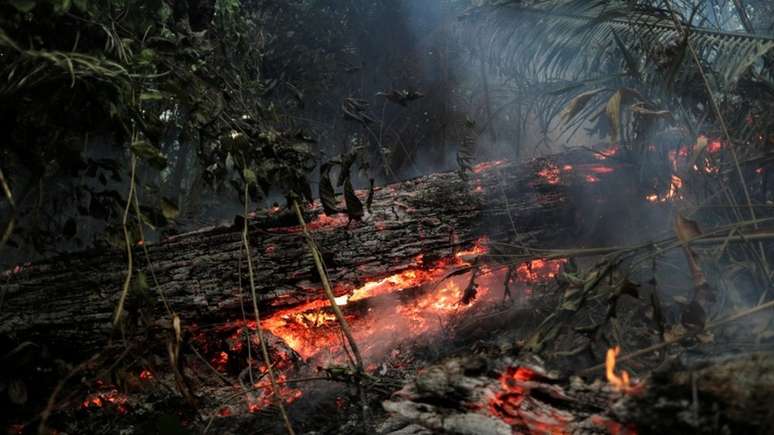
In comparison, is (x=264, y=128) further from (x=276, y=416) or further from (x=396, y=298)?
(x=396, y=298)

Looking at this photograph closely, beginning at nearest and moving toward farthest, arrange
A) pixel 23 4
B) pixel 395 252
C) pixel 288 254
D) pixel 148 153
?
pixel 23 4 < pixel 148 153 < pixel 288 254 < pixel 395 252

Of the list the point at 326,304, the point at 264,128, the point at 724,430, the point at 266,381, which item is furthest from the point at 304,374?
the point at 724,430

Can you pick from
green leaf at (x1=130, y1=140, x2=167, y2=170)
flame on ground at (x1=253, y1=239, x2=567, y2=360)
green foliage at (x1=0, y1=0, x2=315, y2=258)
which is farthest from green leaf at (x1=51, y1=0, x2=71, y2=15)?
flame on ground at (x1=253, y1=239, x2=567, y2=360)

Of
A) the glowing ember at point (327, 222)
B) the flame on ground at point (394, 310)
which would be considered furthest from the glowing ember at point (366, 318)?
the glowing ember at point (327, 222)

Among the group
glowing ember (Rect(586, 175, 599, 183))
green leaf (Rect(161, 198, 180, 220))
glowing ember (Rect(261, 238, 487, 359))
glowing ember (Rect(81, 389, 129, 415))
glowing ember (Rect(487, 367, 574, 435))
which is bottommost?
glowing ember (Rect(81, 389, 129, 415))

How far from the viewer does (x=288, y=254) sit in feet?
10.7

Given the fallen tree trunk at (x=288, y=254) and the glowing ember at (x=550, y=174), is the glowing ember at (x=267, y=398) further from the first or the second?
the glowing ember at (x=550, y=174)

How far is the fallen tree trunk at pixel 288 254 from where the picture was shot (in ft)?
9.71

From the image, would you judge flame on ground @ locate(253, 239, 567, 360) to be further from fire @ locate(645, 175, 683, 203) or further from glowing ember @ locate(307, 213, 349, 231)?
fire @ locate(645, 175, 683, 203)

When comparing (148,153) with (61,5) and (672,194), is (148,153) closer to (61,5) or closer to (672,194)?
(61,5)

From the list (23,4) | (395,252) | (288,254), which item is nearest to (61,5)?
(23,4)

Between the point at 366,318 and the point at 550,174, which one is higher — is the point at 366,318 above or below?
below

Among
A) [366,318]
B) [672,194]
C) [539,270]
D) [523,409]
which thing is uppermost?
[672,194]

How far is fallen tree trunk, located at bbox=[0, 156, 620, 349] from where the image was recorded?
Result: 2.96 meters
